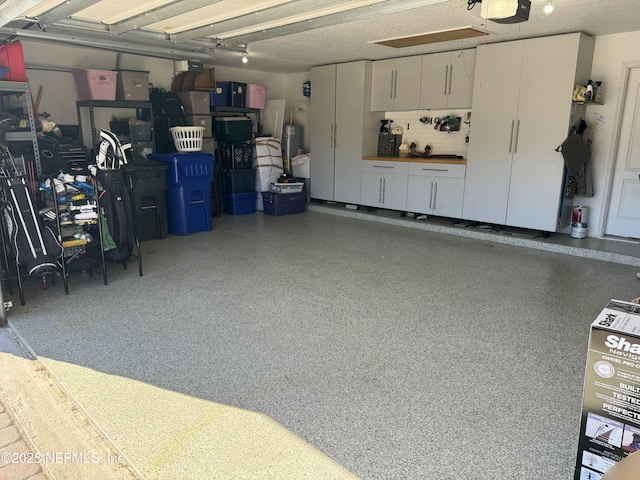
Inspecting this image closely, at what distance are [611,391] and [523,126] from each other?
451 centimetres

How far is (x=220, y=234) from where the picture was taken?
594 centimetres

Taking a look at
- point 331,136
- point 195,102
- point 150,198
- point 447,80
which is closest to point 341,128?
point 331,136

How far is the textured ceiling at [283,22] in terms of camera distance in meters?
3.80

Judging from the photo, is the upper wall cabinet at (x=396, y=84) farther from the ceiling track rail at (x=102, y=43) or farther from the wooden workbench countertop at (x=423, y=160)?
the ceiling track rail at (x=102, y=43)

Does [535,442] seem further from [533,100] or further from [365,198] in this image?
[365,198]

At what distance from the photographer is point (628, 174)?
17.3 feet

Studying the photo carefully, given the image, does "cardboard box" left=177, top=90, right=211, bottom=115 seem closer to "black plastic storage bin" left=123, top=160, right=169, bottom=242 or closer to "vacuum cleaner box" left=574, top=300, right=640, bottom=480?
"black plastic storage bin" left=123, top=160, right=169, bottom=242

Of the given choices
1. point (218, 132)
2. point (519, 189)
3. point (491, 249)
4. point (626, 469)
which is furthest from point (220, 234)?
point (626, 469)

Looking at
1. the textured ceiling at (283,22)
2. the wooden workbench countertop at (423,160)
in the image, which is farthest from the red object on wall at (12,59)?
the wooden workbench countertop at (423,160)

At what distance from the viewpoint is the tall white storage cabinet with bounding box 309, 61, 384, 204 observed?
6.98 metres

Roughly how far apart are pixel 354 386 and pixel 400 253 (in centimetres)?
285

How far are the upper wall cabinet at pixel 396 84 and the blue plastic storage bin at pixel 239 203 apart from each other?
2395mm

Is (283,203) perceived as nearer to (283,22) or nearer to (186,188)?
(186,188)

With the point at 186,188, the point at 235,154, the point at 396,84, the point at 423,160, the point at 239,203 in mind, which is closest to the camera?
the point at 186,188
